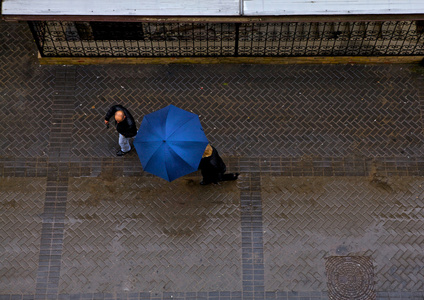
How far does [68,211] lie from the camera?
10.1 m

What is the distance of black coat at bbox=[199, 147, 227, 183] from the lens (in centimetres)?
920

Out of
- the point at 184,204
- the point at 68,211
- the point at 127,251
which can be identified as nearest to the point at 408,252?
the point at 184,204

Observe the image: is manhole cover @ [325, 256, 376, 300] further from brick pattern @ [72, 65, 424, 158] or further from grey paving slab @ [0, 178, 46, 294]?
grey paving slab @ [0, 178, 46, 294]

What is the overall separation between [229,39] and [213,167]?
3510 mm

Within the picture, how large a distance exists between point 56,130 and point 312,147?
235 inches

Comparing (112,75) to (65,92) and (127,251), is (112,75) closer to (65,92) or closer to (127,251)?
(65,92)

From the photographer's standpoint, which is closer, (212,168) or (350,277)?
(212,168)

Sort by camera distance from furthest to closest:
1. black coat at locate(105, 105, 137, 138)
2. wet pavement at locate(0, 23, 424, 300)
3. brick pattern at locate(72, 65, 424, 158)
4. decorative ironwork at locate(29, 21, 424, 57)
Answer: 1. decorative ironwork at locate(29, 21, 424, 57)
2. brick pattern at locate(72, 65, 424, 158)
3. wet pavement at locate(0, 23, 424, 300)
4. black coat at locate(105, 105, 137, 138)

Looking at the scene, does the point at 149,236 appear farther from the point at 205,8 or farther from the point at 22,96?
the point at 205,8

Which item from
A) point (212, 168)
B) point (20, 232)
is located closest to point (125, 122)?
point (212, 168)

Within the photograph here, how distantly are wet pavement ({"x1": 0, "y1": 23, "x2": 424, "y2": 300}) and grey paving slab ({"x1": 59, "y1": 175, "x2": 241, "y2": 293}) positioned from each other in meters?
0.03

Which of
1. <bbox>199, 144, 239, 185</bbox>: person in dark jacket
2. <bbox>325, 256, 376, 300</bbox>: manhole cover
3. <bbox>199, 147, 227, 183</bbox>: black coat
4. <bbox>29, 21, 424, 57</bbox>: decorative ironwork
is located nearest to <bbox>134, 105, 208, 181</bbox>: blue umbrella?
<bbox>199, 144, 239, 185</bbox>: person in dark jacket

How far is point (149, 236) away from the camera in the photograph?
9953 millimetres

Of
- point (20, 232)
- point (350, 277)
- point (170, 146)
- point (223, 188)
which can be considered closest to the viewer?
point (170, 146)
